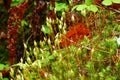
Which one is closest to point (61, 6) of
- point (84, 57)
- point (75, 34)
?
point (75, 34)

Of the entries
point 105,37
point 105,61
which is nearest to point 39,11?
point 105,37

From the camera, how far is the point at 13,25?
3436mm

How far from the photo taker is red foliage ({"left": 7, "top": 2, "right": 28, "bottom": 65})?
11.1ft

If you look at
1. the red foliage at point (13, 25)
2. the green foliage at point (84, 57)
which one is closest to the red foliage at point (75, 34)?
the green foliage at point (84, 57)

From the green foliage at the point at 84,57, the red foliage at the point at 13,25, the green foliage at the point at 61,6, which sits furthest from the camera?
the green foliage at the point at 61,6

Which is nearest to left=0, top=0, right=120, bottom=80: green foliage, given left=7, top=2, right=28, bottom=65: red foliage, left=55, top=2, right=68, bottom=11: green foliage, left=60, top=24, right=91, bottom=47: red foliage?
left=60, top=24, right=91, bottom=47: red foliage

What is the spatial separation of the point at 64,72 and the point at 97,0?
796mm

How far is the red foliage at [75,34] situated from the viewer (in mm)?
3018

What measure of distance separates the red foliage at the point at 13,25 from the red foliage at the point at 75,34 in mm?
584

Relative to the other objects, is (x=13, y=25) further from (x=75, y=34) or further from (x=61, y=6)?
(x=75, y=34)

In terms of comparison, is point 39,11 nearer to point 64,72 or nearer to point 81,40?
point 81,40

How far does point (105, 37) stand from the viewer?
2998 mm

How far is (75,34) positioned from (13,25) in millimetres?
734

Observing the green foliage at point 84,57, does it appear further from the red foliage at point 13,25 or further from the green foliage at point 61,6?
the green foliage at point 61,6
